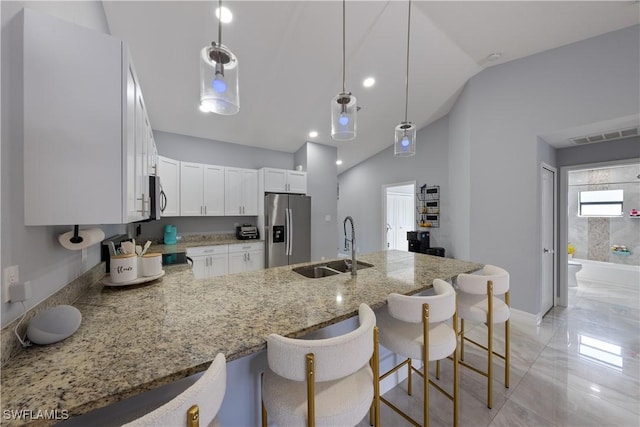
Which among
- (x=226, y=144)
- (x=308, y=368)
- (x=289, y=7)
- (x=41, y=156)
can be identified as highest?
(x=289, y=7)

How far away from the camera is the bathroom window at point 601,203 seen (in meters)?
4.46

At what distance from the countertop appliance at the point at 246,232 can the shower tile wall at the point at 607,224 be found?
6.07m

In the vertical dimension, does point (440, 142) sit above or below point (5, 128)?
above

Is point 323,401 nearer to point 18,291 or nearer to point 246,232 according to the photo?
point 18,291

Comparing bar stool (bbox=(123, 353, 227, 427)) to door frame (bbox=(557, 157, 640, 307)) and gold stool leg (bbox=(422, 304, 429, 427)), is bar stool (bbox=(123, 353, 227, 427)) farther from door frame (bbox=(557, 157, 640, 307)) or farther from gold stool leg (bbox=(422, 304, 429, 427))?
door frame (bbox=(557, 157, 640, 307))

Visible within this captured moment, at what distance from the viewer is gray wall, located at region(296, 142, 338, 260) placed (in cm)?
470

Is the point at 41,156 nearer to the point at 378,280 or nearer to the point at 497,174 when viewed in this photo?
the point at 378,280

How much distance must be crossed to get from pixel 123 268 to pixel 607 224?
7.83 metres

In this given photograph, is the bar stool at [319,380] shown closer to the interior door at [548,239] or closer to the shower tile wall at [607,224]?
the interior door at [548,239]

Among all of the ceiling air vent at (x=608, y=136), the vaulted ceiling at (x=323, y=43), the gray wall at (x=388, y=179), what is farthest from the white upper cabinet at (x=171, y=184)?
the ceiling air vent at (x=608, y=136)

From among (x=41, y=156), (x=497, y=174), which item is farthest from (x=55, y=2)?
(x=497, y=174)

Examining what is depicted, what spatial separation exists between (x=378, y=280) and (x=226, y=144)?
4009 millimetres

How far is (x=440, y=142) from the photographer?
4711mm

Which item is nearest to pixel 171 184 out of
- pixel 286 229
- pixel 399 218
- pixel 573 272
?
pixel 286 229
